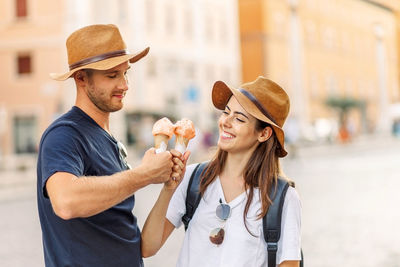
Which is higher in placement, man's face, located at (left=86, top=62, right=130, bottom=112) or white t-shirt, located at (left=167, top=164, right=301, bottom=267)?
man's face, located at (left=86, top=62, right=130, bottom=112)

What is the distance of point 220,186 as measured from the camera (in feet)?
11.0

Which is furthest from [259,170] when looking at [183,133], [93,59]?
[93,59]

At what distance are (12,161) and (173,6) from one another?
17.4m

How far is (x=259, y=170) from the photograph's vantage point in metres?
3.40

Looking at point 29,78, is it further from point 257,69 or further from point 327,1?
point 327,1

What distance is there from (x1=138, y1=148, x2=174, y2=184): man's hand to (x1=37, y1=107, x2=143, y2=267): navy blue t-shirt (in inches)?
8.0

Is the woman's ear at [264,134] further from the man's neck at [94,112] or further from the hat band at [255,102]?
the man's neck at [94,112]

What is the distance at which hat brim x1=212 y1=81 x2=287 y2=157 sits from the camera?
10.9ft

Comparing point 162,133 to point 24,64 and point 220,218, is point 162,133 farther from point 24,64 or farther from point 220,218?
point 24,64

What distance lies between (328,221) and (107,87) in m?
8.86

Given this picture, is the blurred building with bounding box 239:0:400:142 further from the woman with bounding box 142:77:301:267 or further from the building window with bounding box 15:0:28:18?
the woman with bounding box 142:77:301:267

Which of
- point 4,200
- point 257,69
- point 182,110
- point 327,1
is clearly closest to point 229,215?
point 4,200

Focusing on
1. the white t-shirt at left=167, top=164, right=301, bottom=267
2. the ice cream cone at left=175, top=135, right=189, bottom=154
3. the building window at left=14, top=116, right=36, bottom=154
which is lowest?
the building window at left=14, top=116, right=36, bottom=154

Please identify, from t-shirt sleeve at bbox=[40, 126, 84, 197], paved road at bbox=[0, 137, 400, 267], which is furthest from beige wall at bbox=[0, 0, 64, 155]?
t-shirt sleeve at bbox=[40, 126, 84, 197]
